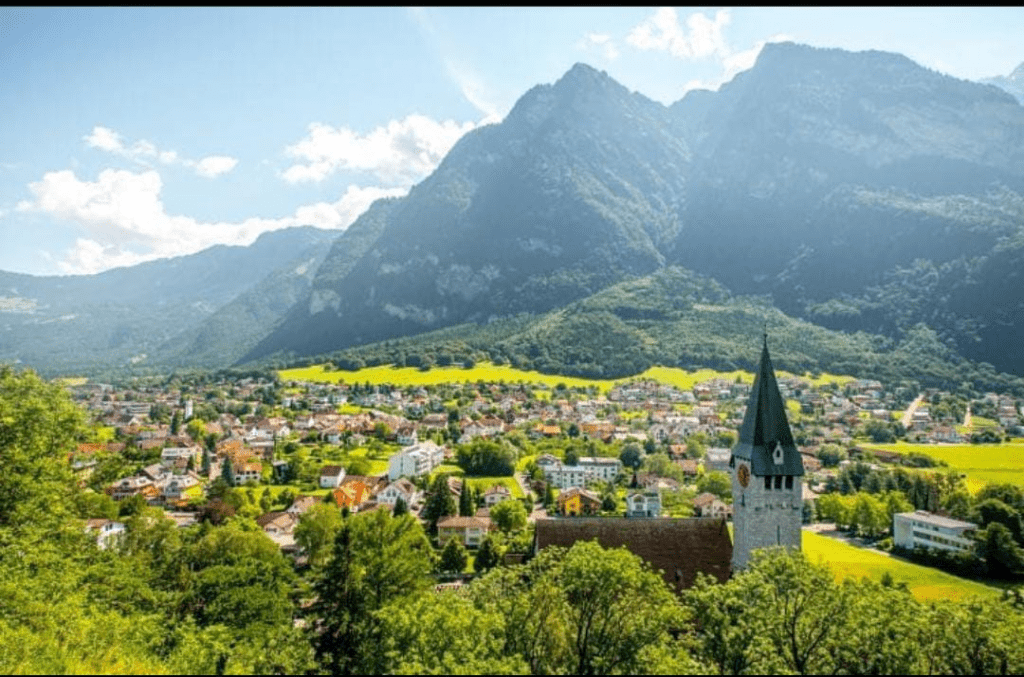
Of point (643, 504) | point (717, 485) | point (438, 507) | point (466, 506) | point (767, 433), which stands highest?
point (767, 433)

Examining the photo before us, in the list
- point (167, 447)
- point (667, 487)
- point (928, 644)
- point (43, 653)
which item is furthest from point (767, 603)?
point (167, 447)

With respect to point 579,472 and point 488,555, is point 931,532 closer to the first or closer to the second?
point 488,555

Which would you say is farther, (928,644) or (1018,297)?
(1018,297)

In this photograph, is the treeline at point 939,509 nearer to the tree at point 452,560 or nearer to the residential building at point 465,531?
the residential building at point 465,531

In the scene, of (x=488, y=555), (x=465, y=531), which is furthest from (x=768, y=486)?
(x=465, y=531)

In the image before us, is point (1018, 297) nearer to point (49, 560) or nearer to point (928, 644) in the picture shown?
point (928, 644)
